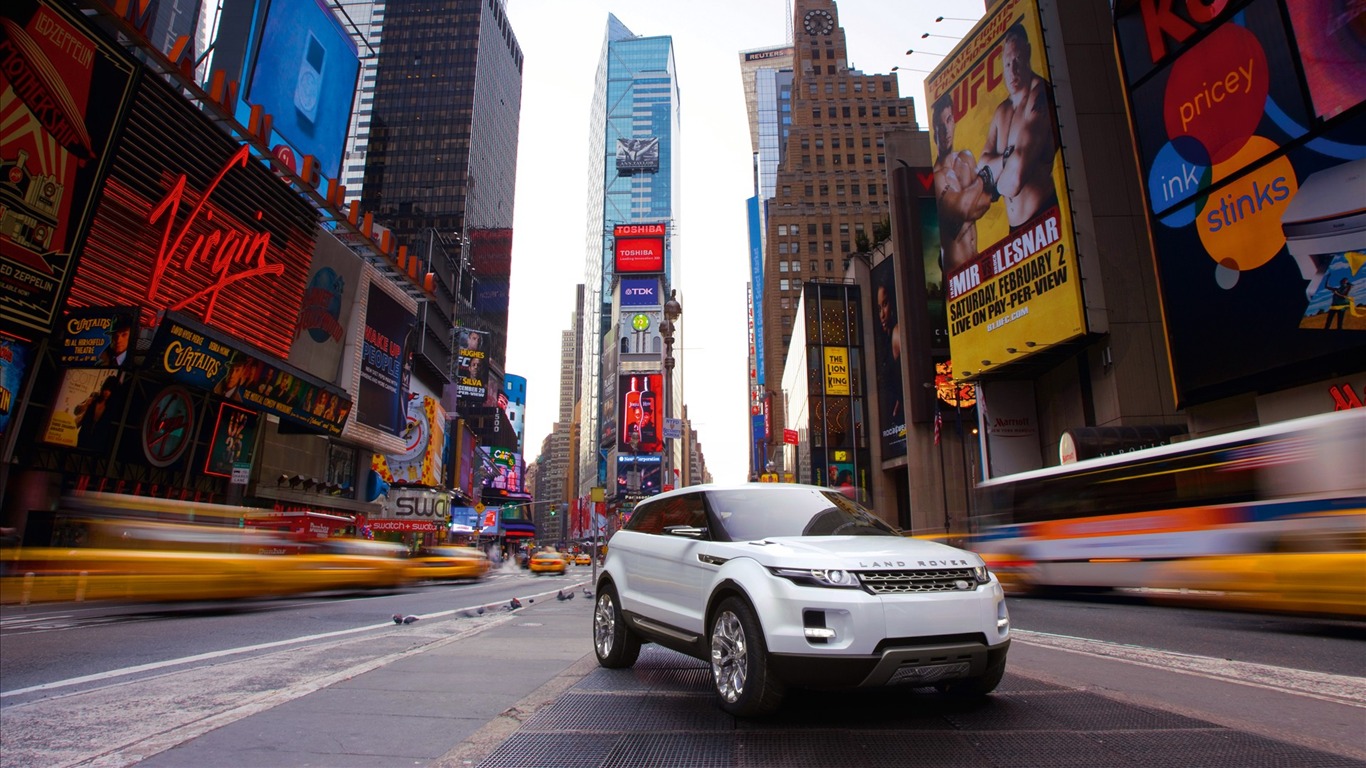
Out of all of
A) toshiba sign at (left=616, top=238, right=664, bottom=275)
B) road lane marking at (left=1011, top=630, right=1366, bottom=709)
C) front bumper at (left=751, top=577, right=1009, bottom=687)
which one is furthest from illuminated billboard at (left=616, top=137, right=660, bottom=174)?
front bumper at (left=751, top=577, right=1009, bottom=687)

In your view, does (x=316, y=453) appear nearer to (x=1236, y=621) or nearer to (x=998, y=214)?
(x=998, y=214)

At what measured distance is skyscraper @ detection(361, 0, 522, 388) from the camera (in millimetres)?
118500

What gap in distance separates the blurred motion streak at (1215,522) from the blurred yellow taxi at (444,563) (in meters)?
21.1

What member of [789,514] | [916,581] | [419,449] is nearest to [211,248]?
[789,514]

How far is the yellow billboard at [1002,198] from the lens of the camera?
102 feet

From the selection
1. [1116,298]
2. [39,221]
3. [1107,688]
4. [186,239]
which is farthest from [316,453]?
[1107,688]

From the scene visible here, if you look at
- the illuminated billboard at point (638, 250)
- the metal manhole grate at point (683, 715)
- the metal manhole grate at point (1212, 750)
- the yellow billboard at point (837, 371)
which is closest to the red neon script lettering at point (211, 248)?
the metal manhole grate at point (683, 715)

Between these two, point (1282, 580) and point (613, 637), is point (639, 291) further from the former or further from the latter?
point (613, 637)

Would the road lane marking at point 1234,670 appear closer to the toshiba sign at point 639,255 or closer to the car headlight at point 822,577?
the car headlight at point 822,577

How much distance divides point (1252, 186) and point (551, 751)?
2739 centimetres

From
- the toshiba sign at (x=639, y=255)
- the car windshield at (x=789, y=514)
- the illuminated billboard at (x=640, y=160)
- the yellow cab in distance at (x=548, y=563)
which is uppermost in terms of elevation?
the illuminated billboard at (x=640, y=160)

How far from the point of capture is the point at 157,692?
17.2 feet

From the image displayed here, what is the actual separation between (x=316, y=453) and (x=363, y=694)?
1770 inches

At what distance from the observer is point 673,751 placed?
12.4ft
